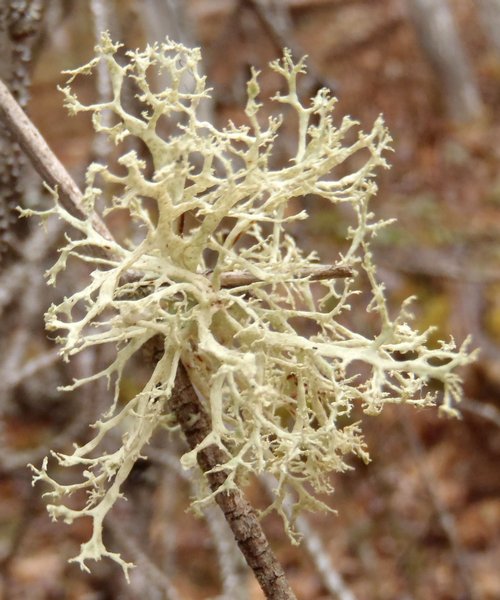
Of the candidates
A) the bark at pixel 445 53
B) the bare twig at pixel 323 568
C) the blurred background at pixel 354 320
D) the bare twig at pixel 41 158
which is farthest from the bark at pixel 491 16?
the bare twig at pixel 41 158

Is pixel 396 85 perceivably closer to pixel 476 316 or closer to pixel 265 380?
pixel 476 316

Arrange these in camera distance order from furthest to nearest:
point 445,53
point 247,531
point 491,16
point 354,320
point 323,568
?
point 445,53
point 491,16
point 354,320
point 323,568
point 247,531

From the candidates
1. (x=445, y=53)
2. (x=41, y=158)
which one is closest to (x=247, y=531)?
(x=41, y=158)

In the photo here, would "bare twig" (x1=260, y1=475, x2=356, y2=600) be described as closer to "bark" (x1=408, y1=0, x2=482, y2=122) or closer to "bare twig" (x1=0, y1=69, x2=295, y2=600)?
"bare twig" (x1=0, y1=69, x2=295, y2=600)

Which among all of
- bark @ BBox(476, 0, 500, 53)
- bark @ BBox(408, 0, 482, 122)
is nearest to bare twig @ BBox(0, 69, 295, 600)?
bark @ BBox(476, 0, 500, 53)

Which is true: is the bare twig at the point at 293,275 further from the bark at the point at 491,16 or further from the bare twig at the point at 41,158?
the bark at the point at 491,16

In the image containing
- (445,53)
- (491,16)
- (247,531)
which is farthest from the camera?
(445,53)

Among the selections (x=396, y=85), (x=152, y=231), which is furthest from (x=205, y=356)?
(x=396, y=85)

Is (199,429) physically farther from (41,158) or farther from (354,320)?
(354,320)
